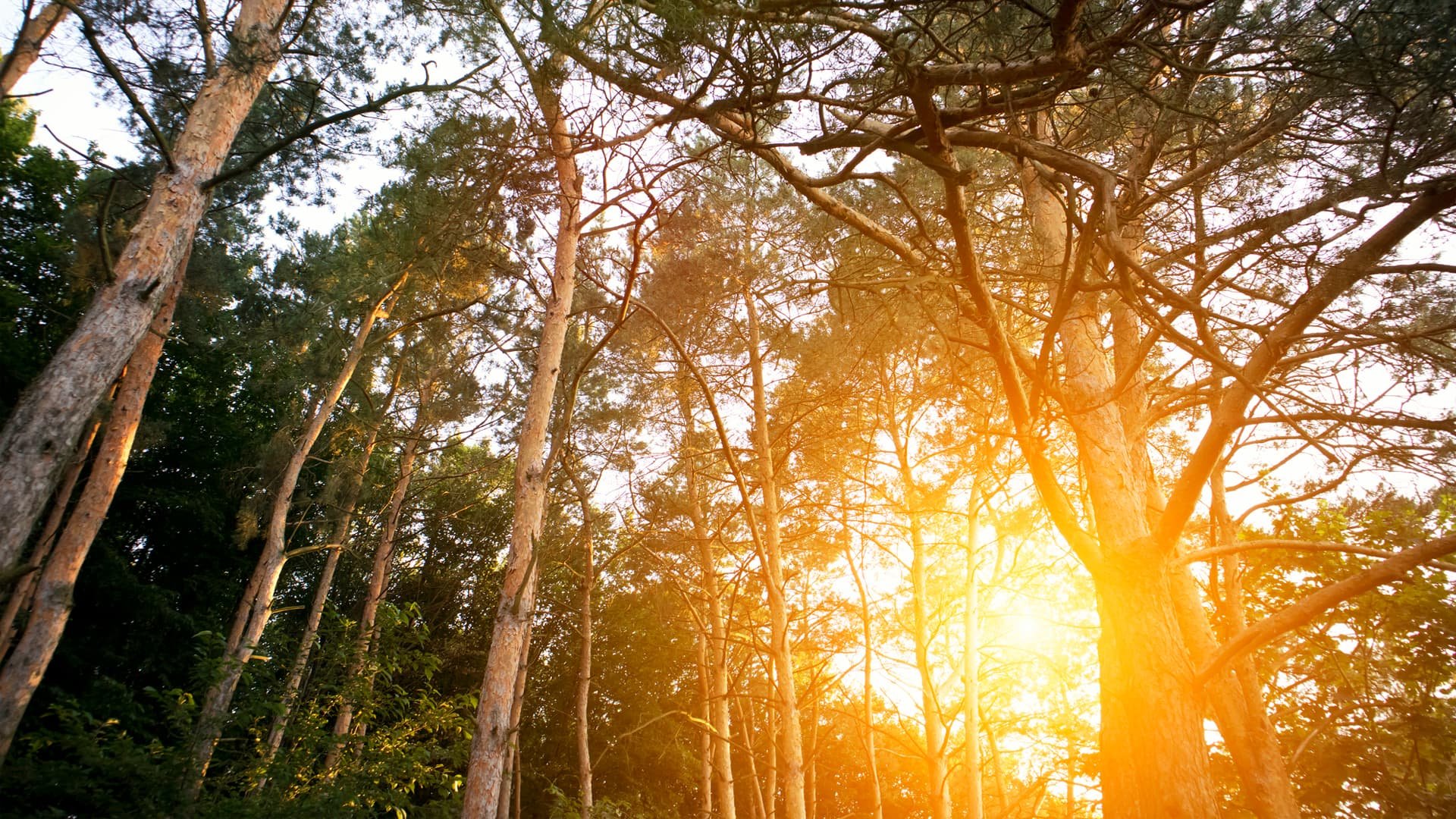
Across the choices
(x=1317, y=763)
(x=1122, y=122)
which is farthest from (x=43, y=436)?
(x=1317, y=763)

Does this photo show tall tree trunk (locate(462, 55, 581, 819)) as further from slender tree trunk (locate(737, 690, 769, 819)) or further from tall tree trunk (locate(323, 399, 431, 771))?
tall tree trunk (locate(323, 399, 431, 771))

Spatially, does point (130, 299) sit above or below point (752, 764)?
above

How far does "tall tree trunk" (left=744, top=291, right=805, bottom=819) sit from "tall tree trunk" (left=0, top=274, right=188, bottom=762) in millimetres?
5388

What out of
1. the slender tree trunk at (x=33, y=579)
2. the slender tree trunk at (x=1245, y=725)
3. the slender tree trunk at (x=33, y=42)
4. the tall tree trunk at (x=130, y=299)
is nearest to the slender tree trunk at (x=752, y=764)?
the slender tree trunk at (x=1245, y=725)

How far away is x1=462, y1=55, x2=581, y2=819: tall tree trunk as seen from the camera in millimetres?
3711

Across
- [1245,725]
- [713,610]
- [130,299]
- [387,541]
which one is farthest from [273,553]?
[1245,725]

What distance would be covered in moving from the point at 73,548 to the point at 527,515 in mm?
4505

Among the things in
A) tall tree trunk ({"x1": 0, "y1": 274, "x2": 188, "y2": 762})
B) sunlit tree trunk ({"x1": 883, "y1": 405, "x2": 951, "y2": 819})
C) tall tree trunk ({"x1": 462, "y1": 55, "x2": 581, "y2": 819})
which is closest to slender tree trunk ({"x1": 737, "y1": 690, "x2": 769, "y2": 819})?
sunlit tree trunk ({"x1": 883, "y1": 405, "x2": 951, "y2": 819})

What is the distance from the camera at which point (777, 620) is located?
19.4 ft

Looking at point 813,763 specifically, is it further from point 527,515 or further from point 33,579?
point 33,579

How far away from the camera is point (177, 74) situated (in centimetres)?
550

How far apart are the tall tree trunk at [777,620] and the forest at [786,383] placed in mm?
55

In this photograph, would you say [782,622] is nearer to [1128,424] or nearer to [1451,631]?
[1128,424]

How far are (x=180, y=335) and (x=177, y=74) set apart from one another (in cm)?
1037
